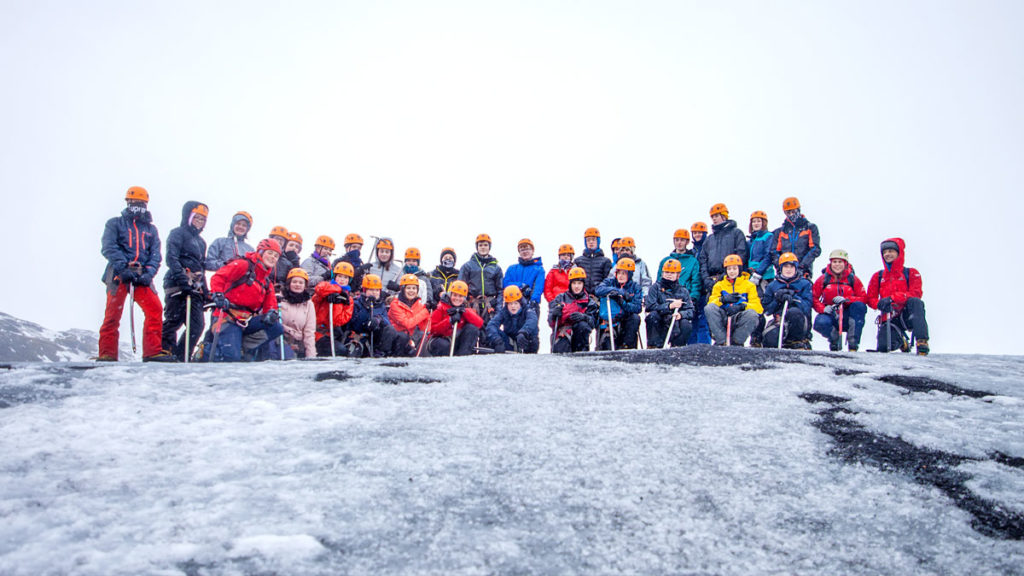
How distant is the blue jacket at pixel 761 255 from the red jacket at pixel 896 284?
55.4 inches

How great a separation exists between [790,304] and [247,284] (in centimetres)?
742

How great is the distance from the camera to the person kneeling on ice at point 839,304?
863cm

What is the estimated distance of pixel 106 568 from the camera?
71.2 inches

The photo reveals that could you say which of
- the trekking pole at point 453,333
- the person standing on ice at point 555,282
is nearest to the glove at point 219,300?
the trekking pole at point 453,333

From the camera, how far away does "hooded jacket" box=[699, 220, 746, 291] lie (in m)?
9.42

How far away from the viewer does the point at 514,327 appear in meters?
8.80

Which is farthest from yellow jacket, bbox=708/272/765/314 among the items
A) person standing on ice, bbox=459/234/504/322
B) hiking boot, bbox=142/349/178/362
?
hiking boot, bbox=142/349/178/362

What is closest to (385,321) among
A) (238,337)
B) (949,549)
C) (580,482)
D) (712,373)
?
(238,337)

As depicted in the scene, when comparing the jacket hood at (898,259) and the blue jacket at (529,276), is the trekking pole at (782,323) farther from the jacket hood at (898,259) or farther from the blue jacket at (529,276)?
the blue jacket at (529,276)

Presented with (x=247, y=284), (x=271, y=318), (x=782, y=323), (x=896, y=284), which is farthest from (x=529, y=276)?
(x=896, y=284)

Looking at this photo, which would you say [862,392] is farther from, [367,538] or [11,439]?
[11,439]

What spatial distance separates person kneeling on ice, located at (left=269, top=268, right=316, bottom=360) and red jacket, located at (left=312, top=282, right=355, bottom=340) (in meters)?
0.32

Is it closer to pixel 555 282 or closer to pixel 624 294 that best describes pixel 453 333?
pixel 555 282

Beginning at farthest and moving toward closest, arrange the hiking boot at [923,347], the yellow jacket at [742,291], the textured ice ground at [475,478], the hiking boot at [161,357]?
the yellow jacket at [742,291] → the hiking boot at [923,347] → the hiking boot at [161,357] → the textured ice ground at [475,478]
